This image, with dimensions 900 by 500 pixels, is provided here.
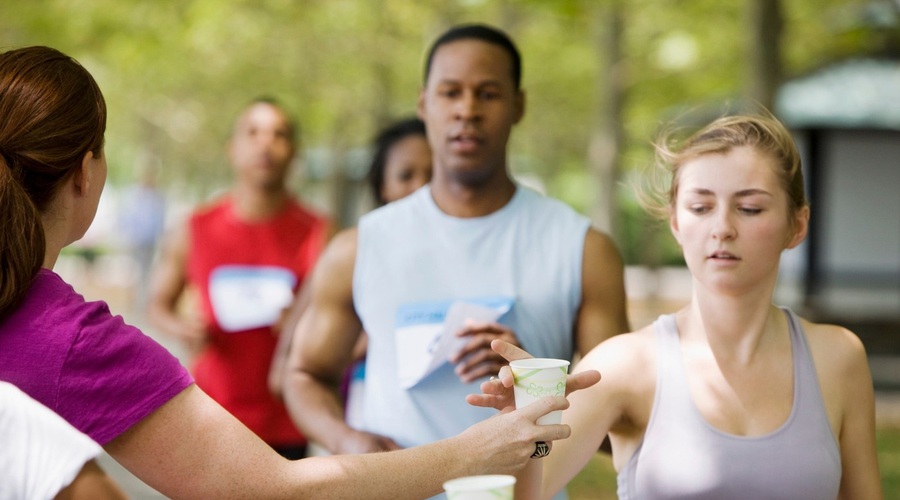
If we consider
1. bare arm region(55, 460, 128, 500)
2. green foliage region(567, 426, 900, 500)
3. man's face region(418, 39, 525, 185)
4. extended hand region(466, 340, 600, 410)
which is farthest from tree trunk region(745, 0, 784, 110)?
bare arm region(55, 460, 128, 500)

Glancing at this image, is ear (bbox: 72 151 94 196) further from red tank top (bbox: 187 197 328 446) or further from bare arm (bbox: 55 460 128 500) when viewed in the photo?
red tank top (bbox: 187 197 328 446)

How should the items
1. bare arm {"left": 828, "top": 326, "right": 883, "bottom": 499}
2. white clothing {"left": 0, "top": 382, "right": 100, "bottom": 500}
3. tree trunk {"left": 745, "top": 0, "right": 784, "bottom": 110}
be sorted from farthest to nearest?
tree trunk {"left": 745, "top": 0, "right": 784, "bottom": 110} → bare arm {"left": 828, "top": 326, "right": 883, "bottom": 499} → white clothing {"left": 0, "top": 382, "right": 100, "bottom": 500}

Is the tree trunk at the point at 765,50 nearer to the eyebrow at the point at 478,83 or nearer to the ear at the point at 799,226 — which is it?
the eyebrow at the point at 478,83

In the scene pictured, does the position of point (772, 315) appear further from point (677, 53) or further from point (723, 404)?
point (677, 53)

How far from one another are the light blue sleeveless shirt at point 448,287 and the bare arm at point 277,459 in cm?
108

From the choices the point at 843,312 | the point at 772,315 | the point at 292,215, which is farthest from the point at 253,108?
the point at 843,312

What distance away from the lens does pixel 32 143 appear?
2.30 meters

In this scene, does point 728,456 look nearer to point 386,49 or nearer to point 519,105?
point 519,105

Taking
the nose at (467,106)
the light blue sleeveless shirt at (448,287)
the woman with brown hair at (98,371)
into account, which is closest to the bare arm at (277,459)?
the woman with brown hair at (98,371)

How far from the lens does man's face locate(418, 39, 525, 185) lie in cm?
389

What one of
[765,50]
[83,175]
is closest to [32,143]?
[83,175]

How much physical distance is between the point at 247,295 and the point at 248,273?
115 mm

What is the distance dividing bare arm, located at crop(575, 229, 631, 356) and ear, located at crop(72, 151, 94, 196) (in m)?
1.74

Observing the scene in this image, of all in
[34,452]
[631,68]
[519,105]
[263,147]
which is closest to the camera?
[34,452]
